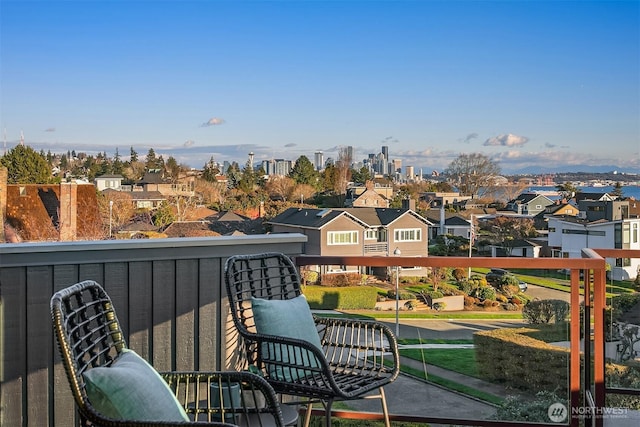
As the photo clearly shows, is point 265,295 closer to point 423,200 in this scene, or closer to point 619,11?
point 423,200

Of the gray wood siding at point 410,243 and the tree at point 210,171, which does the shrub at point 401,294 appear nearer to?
the gray wood siding at point 410,243

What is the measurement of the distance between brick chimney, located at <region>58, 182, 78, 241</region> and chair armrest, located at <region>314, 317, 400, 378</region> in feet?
55.3

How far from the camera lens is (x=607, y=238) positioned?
16.8 ft

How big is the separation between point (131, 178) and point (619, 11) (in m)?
21.9

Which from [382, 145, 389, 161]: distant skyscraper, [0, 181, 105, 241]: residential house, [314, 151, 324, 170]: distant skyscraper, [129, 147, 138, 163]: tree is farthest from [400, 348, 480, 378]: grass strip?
[382, 145, 389, 161]: distant skyscraper

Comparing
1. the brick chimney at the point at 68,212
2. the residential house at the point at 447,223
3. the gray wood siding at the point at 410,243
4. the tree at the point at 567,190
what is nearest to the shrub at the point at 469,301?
the gray wood siding at the point at 410,243

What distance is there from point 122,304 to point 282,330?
2.16 ft

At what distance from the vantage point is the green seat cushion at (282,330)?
2332 mm

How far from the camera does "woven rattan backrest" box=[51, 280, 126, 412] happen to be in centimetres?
136

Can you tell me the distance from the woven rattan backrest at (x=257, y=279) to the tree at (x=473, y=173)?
20.3 m

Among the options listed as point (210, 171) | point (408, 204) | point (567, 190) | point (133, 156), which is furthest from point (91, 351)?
point (133, 156)

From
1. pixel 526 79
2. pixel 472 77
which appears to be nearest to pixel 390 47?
pixel 472 77

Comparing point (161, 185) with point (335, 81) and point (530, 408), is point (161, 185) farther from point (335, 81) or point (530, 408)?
point (530, 408)

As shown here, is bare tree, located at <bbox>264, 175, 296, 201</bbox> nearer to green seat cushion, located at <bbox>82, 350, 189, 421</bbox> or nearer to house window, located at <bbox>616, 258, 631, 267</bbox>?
house window, located at <bbox>616, 258, 631, 267</bbox>
